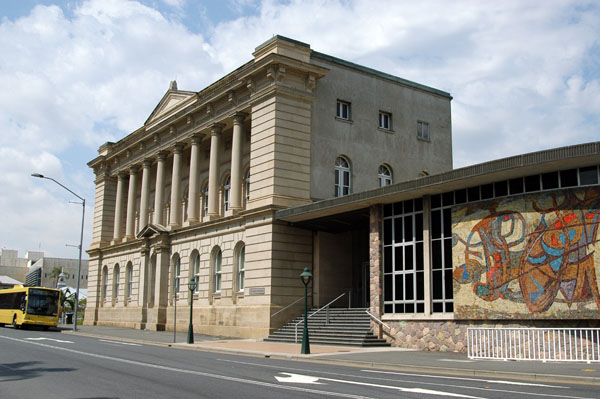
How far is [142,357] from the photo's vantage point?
69.3 ft

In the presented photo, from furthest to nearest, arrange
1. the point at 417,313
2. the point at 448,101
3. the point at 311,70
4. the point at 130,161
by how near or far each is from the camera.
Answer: the point at 130,161 → the point at 448,101 → the point at 311,70 → the point at 417,313

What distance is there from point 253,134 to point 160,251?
13542 millimetres

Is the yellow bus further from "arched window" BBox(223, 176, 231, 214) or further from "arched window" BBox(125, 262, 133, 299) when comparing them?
"arched window" BBox(223, 176, 231, 214)

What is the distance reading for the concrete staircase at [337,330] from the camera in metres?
26.9

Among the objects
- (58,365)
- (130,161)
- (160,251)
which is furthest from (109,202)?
(58,365)

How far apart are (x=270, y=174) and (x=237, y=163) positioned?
4.16 meters

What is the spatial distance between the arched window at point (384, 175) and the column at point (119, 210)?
1020 inches

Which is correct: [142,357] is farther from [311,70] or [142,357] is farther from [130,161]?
[130,161]

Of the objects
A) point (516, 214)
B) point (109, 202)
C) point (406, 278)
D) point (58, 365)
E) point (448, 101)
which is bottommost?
point (58, 365)

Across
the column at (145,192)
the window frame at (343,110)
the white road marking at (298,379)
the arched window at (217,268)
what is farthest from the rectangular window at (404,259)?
the column at (145,192)

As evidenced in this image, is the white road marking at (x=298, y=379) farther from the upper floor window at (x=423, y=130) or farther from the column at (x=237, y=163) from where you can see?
the upper floor window at (x=423, y=130)

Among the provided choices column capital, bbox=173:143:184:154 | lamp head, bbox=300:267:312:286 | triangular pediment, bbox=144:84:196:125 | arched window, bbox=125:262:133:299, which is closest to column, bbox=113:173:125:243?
arched window, bbox=125:262:133:299

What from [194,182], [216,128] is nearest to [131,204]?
[194,182]

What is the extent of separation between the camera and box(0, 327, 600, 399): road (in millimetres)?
11953
